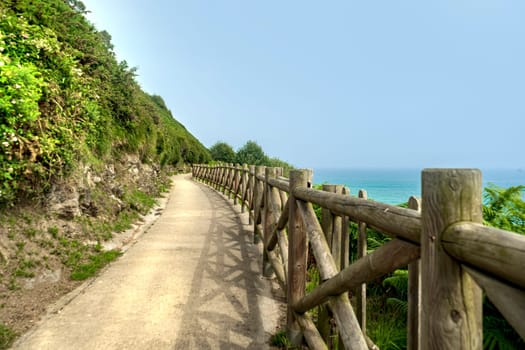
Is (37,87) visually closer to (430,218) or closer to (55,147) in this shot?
(55,147)

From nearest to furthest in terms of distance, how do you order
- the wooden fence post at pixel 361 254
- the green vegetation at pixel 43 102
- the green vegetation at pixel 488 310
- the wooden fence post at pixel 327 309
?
the wooden fence post at pixel 361 254, the green vegetation at pixel 488 310, the wooden fence post at pixel 327 309, the green vegetation at pixel 43 102

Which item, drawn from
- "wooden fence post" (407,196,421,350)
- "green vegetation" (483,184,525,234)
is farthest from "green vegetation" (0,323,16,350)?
"green vegetation" (483,184,525,234)

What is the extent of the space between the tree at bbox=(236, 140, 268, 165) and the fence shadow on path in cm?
3861

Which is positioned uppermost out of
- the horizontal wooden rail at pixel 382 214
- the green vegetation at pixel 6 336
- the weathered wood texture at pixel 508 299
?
the horizontal wooden rail at pixel 382 214

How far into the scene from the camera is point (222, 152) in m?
52.1

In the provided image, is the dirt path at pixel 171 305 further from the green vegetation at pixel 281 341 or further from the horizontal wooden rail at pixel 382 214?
the horizontal wooden rail at pixel 382 214

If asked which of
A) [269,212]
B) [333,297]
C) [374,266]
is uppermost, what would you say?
[374,266]

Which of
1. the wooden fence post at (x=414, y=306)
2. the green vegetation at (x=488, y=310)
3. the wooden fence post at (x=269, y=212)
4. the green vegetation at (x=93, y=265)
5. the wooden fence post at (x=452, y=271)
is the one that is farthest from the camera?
the wooden fence post at (x=269, y=212)

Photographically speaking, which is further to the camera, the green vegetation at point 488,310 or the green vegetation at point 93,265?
the green vegetation at point 93,265

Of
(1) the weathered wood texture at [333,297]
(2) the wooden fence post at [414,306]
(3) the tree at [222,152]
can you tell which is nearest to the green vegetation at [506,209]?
(1) the weathered wood texture at [333,297]

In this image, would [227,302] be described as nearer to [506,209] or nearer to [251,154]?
[506,209]

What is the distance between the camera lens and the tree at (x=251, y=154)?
148 ft

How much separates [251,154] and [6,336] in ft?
140

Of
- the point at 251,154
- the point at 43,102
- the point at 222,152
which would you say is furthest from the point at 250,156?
the point at 43,102
